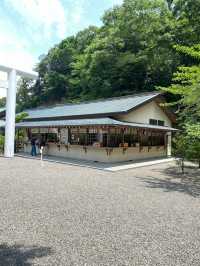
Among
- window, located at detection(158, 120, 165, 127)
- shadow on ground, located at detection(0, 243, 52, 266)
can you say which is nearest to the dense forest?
window, located at detection(158, 120, 165, 127)

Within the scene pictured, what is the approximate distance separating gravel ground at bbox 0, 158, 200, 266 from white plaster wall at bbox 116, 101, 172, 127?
403 inches

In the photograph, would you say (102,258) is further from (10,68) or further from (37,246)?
(10,68)

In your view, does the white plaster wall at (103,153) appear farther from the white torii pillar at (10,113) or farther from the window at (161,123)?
the white torii pillar at (10,113)

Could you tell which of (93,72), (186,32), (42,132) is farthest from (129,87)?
(42,132)

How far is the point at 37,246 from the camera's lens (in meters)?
4.35

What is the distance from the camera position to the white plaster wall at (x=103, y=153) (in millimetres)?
17391

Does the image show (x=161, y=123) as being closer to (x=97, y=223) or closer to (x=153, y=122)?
(x=153, y=122)

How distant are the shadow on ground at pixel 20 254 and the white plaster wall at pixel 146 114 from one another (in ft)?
50.3

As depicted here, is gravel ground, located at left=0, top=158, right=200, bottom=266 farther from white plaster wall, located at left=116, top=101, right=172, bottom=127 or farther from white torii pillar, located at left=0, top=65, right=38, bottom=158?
white plaster wall, located at left=116, top=101, right=172, bottom=127

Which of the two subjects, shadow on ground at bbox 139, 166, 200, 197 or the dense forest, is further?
the dense forest

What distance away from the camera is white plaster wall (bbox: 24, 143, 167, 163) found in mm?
17391

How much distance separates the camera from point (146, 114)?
21891mm

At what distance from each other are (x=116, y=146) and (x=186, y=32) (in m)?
19.9

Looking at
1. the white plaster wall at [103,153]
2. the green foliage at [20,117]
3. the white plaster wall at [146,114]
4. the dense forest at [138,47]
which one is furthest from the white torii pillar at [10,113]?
the dense forest at [138,47]
